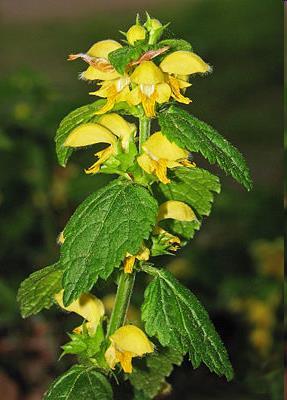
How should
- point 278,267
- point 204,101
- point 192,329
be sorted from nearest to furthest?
point 192,329
point 278,267
point 204,101

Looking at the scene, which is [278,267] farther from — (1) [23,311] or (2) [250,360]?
(1) [23,311]

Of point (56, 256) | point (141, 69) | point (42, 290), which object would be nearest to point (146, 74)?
point (141, 69)

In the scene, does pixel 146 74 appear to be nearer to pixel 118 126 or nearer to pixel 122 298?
pixel 118 126

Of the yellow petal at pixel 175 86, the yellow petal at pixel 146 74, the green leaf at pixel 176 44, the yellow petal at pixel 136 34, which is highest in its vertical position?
the yellow petal at pixel 136 34

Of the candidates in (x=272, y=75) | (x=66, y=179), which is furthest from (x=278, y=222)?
(x=272, y=75)

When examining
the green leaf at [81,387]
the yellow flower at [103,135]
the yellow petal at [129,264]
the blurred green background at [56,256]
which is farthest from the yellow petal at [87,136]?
the blurred green background at [56,256]

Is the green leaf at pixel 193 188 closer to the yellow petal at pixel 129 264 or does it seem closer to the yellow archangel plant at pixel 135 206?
the yellow archangel plant at pixel 135 206

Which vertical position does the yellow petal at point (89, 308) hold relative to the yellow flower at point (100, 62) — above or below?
below

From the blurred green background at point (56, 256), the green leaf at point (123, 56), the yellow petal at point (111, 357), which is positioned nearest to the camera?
the green leaf at point (123, 56)
